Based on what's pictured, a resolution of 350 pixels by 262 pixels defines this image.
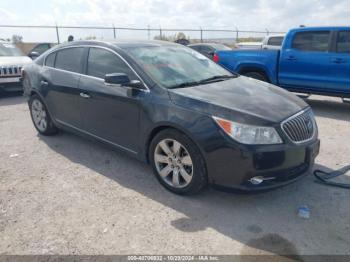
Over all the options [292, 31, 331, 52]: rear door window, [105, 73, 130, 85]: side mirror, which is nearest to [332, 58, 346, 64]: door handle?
[292, 31, 331, 52]: rear door window

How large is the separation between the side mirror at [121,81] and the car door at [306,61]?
514 cm

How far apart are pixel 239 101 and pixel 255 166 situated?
2.41ft

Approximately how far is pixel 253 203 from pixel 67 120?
3.02 meters

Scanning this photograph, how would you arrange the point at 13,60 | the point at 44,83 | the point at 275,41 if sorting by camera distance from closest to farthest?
1. the point at 44,83
2. the point at 13,60
3. the point at 275,41

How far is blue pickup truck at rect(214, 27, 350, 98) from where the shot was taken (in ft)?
23.7

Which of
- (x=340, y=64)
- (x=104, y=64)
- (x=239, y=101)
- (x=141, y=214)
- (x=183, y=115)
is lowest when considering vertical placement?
(x=141, y=214)

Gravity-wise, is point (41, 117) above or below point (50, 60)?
below

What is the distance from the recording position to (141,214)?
3.39m

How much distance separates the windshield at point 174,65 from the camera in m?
3.96

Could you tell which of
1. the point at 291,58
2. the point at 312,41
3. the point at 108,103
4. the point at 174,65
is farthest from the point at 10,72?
the point at 312,41

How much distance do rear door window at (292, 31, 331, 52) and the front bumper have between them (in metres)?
4.98

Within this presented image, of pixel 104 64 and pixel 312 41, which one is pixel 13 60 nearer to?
pixel 104 64

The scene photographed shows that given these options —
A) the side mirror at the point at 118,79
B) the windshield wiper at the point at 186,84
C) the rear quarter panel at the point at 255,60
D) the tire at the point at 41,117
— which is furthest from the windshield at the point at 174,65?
the rear quarter panel at the point at 255,60

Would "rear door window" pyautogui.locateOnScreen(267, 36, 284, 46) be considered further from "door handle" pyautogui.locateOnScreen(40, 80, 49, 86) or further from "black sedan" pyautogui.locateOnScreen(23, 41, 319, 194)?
"door handle" pyautogui.locateOnScreen(40, 80, 49, 86)
